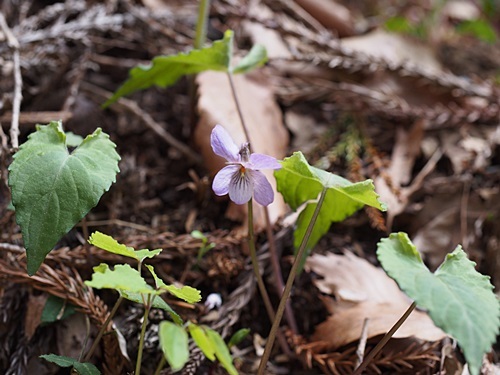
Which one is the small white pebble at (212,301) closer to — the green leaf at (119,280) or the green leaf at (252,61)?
the green leaf at (119,280)

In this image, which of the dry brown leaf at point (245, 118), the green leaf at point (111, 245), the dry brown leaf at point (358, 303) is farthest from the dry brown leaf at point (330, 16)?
the green leaf at point (111, 245)

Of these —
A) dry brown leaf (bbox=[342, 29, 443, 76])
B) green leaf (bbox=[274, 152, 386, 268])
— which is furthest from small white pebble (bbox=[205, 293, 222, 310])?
dry brown leaf (bbox=[342, 29, 443, 76])

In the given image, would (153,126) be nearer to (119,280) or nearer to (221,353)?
(119,280)

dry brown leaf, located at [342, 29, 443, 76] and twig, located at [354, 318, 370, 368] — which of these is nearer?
twig, located at [354, 318, 370, 368]

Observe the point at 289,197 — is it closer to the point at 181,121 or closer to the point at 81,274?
the point at 81,274

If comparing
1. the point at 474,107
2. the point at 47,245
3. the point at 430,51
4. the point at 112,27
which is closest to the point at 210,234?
the point at 47,245

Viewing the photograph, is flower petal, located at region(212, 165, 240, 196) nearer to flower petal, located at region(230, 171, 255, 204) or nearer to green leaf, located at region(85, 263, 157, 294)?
flower petal, located at region(230, 171, 255, 204)
